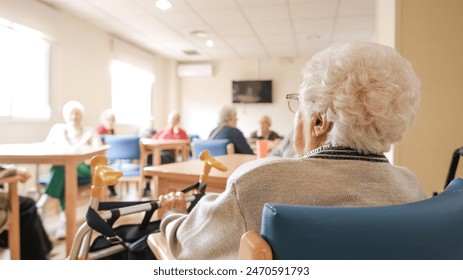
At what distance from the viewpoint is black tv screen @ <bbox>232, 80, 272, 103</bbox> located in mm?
5602

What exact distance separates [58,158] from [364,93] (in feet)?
4.45

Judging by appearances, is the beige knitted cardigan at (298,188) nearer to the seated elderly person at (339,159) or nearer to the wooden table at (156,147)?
the seated elderly person at (339,159)

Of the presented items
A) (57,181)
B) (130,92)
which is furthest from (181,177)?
(130,92)

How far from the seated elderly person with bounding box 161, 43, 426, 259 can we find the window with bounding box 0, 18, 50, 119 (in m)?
0.66

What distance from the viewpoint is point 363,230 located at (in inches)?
14.3

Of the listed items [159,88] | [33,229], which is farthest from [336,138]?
[159,88]

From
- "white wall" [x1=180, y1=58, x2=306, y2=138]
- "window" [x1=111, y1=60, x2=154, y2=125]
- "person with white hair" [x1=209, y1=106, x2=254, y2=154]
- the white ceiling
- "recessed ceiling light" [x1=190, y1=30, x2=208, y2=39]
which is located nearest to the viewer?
"person with white hair" [x1=209, y1=106, x2=254, y2=154]

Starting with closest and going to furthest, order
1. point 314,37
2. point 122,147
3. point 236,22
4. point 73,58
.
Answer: point 73,58, point 122,147, point 236,22, point 314,37

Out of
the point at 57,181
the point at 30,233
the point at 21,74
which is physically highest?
the point at 21,74

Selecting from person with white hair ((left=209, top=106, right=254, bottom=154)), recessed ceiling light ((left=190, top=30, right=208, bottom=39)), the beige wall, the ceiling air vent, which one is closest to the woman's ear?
the beige wall

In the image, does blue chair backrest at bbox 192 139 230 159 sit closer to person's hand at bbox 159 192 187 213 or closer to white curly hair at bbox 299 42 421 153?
person's hand at bbox 159 192 187 213

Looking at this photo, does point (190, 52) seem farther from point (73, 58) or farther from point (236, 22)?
point (73, 58)

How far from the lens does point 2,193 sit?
1.34m

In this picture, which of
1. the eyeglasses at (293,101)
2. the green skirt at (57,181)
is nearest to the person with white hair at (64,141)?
the green skirt at (57,181)
